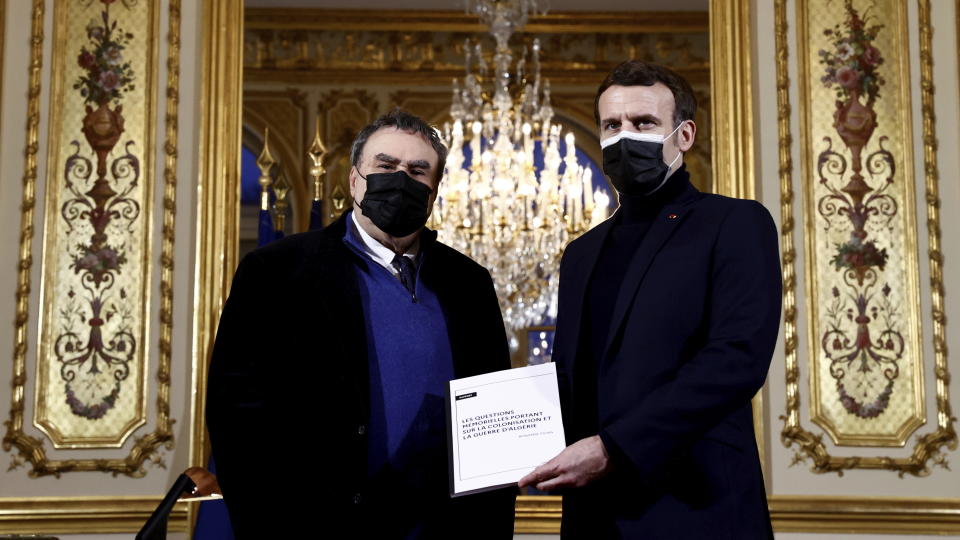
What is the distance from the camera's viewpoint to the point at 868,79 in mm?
4789

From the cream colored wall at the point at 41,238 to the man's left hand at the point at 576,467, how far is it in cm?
266

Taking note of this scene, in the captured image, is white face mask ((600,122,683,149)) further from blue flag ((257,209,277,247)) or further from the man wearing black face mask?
blue flag ((257,209,277,247))

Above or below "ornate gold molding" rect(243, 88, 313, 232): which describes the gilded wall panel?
below

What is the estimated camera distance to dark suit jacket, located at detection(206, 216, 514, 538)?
240cm

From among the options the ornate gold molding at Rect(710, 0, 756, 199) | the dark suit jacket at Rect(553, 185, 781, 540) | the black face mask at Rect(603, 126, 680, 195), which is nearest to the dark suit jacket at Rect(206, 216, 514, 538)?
the dark suit jacket at Rect(553, 185, 781, 540)

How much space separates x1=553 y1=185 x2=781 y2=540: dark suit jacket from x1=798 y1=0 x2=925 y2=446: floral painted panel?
94.6 inches

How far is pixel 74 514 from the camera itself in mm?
4418

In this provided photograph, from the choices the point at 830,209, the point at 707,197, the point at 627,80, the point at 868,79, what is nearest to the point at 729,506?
the point at 707,197

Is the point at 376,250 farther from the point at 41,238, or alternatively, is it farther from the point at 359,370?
the point at 41,238

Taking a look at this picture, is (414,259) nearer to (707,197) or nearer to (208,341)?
(707,197)

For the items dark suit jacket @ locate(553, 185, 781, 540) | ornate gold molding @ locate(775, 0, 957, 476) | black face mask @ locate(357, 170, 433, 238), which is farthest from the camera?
ornate gold molding @ locate(775, 0, 957, 476)

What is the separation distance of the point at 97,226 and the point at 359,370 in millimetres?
2574

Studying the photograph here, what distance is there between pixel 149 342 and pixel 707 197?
2850mm

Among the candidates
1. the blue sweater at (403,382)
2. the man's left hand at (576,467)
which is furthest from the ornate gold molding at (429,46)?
the man's left hand at (576,467)
